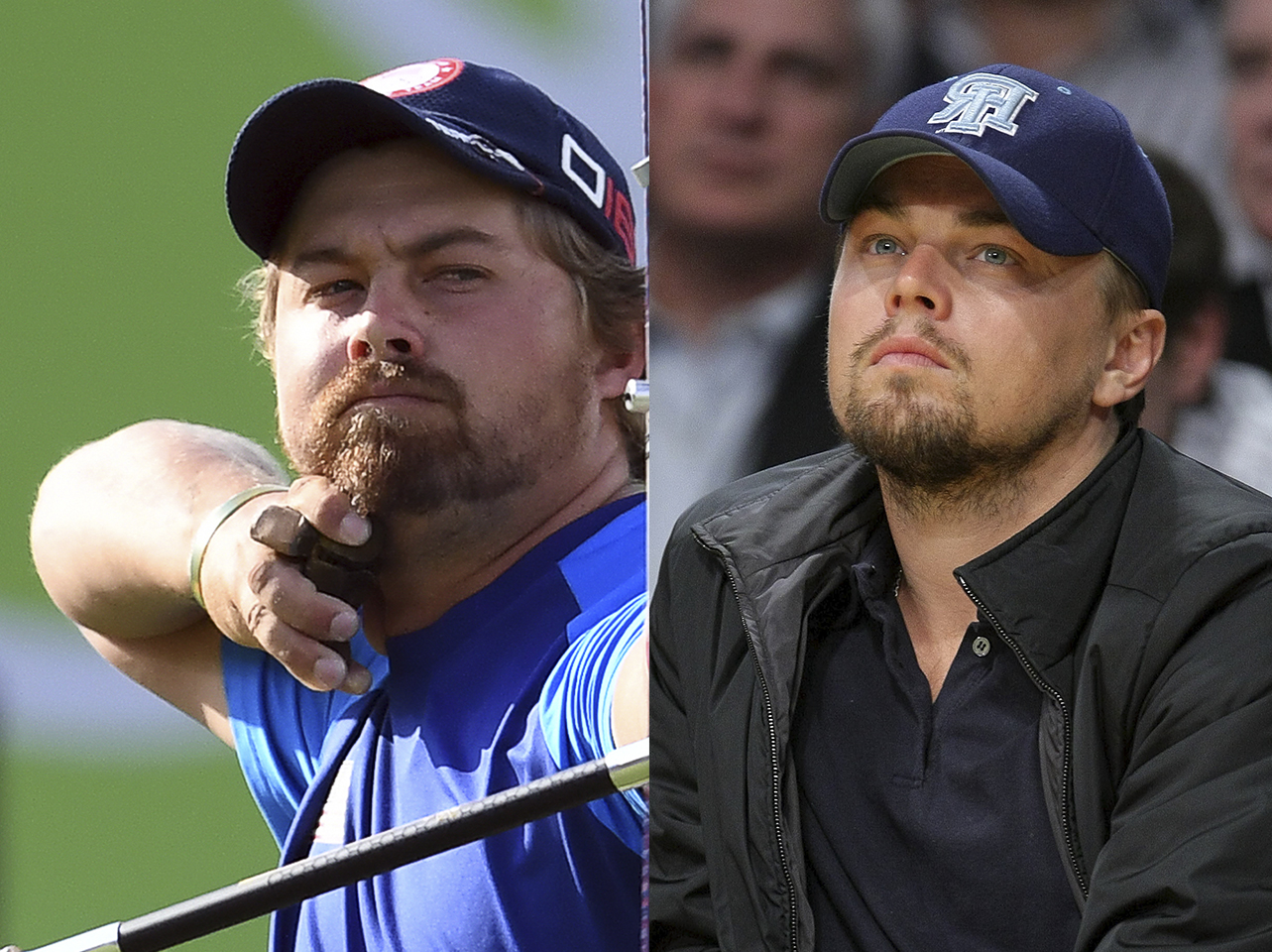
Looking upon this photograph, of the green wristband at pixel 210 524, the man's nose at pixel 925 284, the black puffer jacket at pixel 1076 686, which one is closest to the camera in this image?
the black puffer jacket at pixel 1076 686

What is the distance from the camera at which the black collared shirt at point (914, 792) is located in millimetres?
1498

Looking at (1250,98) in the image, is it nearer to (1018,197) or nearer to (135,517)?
(1018,197)

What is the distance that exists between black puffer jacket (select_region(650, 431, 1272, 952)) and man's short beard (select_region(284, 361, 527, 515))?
0.26 metres

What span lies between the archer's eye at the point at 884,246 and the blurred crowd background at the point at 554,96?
0.18 feet

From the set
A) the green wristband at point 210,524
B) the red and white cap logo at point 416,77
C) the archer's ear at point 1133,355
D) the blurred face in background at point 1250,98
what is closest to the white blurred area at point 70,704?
the green wristband at point 210,524

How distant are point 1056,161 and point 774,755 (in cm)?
64

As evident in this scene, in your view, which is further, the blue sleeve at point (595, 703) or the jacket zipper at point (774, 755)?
the blue sleeve at point (595, 703)

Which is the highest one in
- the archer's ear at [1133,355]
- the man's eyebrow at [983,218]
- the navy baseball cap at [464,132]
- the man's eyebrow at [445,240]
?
the navy baseball cap at [464,132]

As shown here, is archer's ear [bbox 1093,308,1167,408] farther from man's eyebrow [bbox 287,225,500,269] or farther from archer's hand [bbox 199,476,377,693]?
archer's hand [bbox 199,476,377,693]

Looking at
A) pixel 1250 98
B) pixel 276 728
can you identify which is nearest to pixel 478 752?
pixel 276 728

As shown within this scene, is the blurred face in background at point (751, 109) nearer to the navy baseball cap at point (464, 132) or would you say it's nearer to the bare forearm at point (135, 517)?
the navy baseball cap at point (464, 132)

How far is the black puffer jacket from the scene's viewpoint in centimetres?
141

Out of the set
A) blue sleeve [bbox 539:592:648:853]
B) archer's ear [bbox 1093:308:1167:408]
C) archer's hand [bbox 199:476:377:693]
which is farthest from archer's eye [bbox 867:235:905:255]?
archer's hand [bbox 199:476:377:693]

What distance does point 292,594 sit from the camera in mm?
1771
